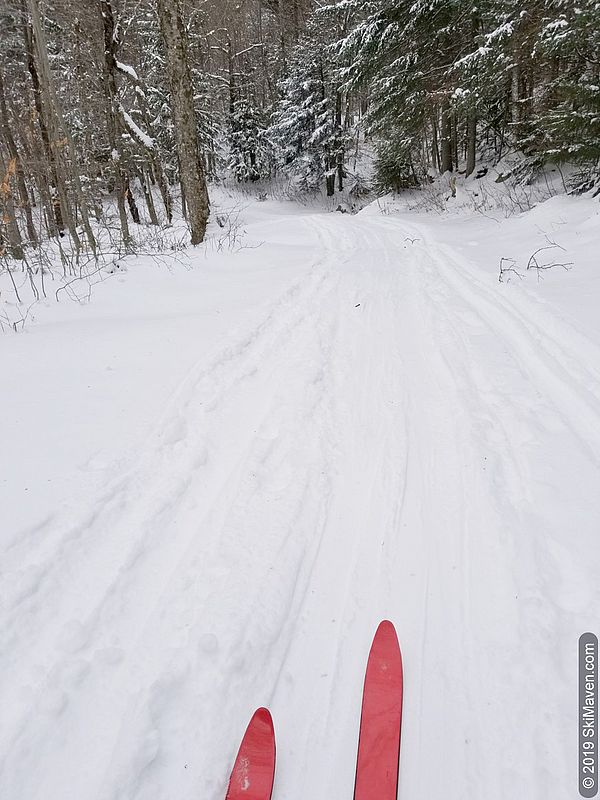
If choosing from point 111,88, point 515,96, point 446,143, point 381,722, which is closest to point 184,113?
point 111,88

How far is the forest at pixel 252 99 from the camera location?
7.95 meters

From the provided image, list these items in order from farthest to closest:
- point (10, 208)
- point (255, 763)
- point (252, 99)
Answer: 1. point (252, 99)
2. point (10, 208)
3. point (255, 763)

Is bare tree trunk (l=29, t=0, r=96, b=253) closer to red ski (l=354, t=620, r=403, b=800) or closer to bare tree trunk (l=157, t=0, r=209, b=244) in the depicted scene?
bare tree trunk (l=157, t=0, r=209, b=244)

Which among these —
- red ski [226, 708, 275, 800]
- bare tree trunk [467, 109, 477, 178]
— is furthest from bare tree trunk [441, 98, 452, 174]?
red ski [226, 708, 275, 800]

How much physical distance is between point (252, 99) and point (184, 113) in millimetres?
22153

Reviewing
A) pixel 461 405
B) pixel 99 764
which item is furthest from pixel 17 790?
pixel 461 405

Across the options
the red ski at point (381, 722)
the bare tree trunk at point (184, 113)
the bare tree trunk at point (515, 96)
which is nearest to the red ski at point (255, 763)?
the red ski at point (381, 722)

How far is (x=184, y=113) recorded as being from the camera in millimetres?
8008

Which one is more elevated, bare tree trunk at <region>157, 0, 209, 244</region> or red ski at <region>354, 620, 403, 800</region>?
bare tree trunk at <region>157, 0, 209, 244</region>

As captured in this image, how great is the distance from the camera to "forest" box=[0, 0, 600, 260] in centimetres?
795

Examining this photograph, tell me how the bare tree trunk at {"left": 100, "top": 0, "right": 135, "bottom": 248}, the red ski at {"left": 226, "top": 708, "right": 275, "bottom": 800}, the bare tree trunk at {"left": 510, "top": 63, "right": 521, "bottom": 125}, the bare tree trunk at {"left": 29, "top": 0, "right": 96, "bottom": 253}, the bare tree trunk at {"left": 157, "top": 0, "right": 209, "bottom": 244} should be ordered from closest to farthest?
the red ski at {"left": 226, "top": 708, "right": 275, "bottom": 800}, the bare tree trunk at {"left": 157, "top": 0, "right": 209, "bottom": 244}, the bare tree trunk at {"left": 29, "top": 0, "right": 96, "bottom": 253}, the bare tree trunk at {"left": 100, "top": 0, "right": 135, "bottom": 248}, the bare tree trunk at {"left": 510, "top": 63, "right": 521, "bottom": 125}

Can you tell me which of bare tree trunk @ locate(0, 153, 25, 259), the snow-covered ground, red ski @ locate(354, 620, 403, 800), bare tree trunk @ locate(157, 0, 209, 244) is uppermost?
bare tree trunk @ locate(157, 0, 209, 244)

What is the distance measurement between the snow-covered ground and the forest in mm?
4697

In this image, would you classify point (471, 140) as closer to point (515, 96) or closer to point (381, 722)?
point (515, 96)
